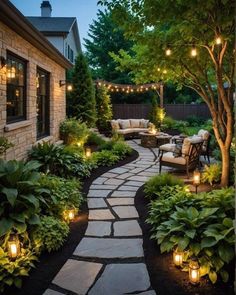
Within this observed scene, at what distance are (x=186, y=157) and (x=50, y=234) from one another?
186 inches

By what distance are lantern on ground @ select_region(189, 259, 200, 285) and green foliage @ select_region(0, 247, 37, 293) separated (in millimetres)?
1710

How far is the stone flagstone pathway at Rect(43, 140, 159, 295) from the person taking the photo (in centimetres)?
332

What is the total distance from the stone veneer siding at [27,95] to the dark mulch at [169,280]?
3389 mm

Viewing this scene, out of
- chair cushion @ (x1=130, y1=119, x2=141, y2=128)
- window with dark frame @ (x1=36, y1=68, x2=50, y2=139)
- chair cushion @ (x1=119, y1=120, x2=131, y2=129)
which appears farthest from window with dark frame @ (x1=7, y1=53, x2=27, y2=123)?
chair cushion @ (x1=130, y1=119, x2=141, y2=128)

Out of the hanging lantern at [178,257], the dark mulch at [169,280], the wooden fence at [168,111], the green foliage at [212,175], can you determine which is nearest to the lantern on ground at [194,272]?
the dark mulch at [169,280]

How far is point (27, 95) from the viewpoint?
24.3 ft

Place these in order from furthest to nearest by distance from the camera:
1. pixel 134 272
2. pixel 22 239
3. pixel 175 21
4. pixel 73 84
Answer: pixel 73 84, pixel 175 21, pixel 22 239, pixel 134 272

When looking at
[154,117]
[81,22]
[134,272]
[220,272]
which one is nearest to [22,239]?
[134,272]

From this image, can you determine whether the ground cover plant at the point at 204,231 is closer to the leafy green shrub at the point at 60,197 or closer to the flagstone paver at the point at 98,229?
the flagstone paver at the point at 98,229

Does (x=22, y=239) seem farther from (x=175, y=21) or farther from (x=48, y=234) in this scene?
(x=175, y=21)

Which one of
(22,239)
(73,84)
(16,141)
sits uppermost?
(73,84)

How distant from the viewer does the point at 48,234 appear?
4082mm

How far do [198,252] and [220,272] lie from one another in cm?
28

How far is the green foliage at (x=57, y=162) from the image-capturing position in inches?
287
